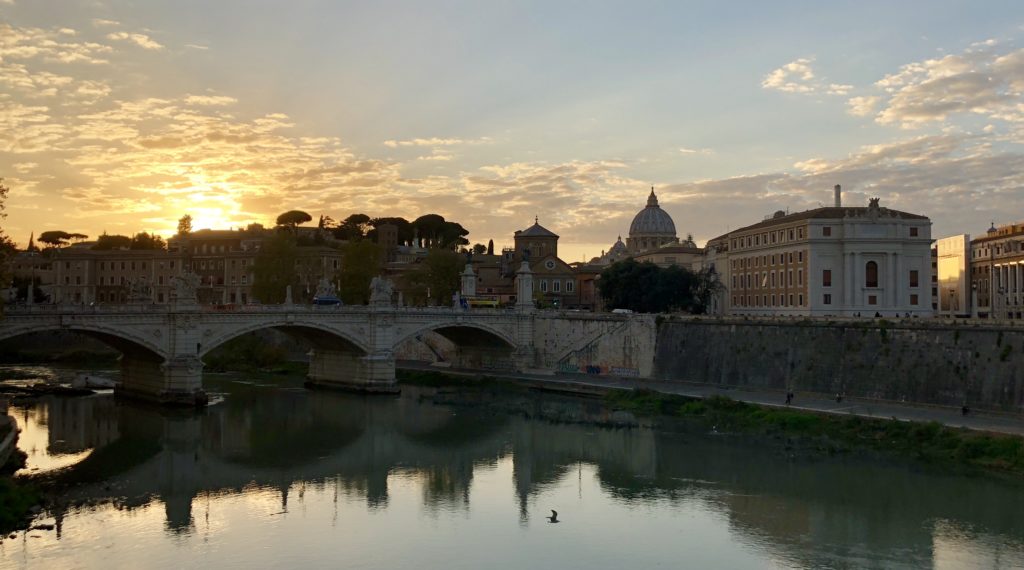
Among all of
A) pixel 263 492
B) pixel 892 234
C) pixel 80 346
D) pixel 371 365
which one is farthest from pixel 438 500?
pixel 80 346

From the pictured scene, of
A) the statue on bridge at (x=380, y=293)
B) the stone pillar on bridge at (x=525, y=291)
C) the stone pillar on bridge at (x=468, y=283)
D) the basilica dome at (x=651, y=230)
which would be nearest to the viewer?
the statue on bridge at (x=380, y=293)

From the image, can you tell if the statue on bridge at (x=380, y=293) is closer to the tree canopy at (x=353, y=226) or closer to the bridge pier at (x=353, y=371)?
the bridge pier at (x=353, y=371)

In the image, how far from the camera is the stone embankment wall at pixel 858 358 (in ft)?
97.3

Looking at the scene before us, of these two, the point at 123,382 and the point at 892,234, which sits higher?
the point at 892,234

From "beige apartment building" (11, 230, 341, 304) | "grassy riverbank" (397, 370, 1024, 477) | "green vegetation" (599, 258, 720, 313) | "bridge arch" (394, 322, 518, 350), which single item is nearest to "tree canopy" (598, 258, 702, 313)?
"green vegetation" (599, 258, 720, 313)

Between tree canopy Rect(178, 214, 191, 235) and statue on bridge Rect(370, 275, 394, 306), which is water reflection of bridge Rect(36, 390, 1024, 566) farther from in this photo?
tree canopy Rect(178, 214, 191, 235)

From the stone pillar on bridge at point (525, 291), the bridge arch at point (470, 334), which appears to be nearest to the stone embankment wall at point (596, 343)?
the stone pillar on bridge at point (525, 291)

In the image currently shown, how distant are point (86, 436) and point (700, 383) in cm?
2512

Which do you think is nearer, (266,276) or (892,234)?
(892,234)

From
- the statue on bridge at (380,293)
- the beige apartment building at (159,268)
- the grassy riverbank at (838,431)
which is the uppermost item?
the beige apartment building at (159,268)

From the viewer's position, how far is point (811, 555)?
17.9m

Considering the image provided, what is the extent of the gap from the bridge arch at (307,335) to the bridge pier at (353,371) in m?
0.37

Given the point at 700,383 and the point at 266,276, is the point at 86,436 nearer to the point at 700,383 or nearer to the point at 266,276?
the point at 700,383

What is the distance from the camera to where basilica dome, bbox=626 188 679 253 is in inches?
3762
